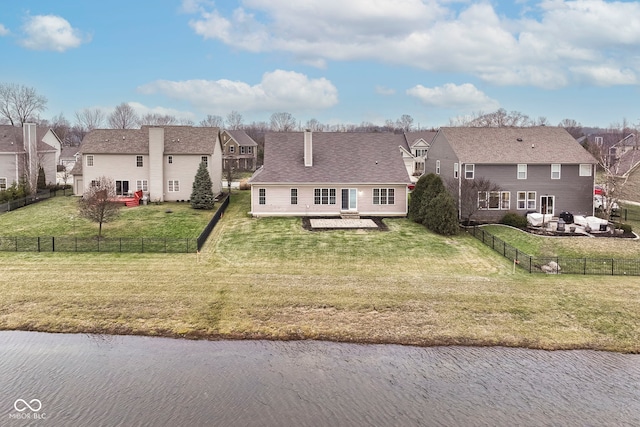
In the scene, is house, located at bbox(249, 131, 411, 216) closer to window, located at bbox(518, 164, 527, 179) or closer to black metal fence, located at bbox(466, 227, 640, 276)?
window, located at bbox(518, 164, 527, 179)

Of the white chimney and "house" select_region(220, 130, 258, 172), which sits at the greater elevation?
"house" select_region(220, 130, 258, 172)

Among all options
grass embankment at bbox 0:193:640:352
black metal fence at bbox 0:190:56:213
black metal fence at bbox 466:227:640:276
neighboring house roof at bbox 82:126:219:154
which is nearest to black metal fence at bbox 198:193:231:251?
grass embankment at bbox 0:193:640:352

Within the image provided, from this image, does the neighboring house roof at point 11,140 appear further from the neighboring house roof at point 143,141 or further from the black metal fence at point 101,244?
the black metal fence at point 101,244

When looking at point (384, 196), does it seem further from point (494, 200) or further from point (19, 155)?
point (19, 155)

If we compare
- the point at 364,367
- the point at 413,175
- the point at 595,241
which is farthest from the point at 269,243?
the point at 413,175

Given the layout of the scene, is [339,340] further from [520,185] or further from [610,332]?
[520,185]

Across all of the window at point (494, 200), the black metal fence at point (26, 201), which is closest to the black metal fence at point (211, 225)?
the black metal fence at point (26, 201)
